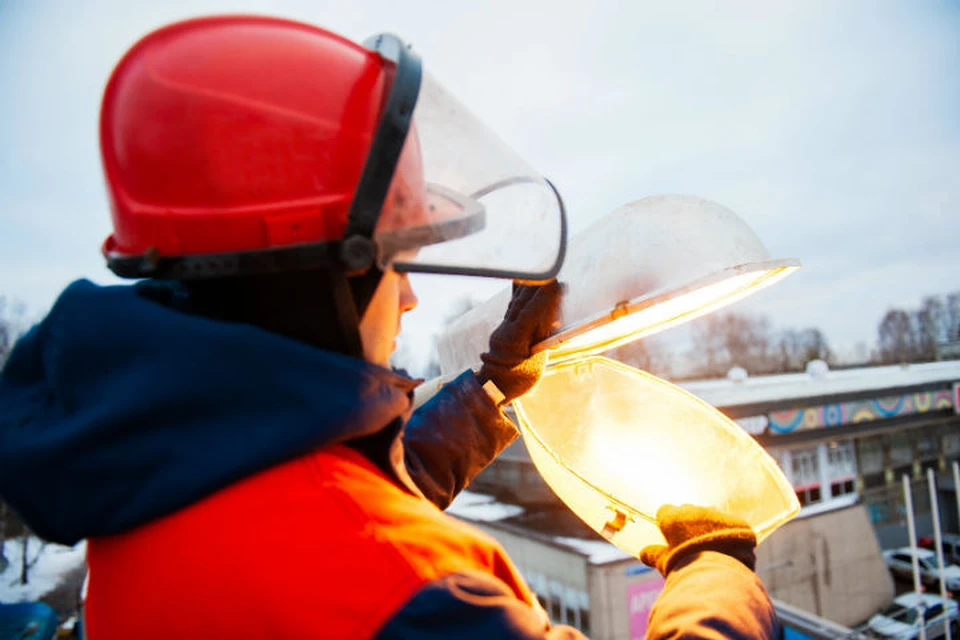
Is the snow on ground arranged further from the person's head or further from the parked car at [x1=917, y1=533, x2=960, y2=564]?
the parked car at [x1=917, y1=533, x2=960, y2=564]

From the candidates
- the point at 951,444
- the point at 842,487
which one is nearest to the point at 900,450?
the point at 951,444

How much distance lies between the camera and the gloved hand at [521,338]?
1.73 metres

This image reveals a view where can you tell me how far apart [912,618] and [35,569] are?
28271mm

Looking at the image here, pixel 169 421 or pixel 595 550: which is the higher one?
pixel 169 421

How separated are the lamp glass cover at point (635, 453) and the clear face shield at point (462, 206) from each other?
90 centimetres

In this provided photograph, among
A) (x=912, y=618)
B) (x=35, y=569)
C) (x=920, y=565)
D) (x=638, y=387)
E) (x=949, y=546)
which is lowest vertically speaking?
(x=949, y=546)

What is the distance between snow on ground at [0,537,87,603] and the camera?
1841 cm

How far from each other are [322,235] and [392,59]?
0.44 meters

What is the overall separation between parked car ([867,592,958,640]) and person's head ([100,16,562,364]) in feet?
52.7

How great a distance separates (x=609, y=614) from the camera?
991 centimetres

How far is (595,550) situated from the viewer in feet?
34.3

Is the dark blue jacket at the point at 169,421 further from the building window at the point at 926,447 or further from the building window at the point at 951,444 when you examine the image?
the building window at the point at 951,444

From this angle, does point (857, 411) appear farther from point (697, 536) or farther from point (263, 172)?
point (263, 172)

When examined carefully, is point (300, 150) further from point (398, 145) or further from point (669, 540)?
point (669, 540)
